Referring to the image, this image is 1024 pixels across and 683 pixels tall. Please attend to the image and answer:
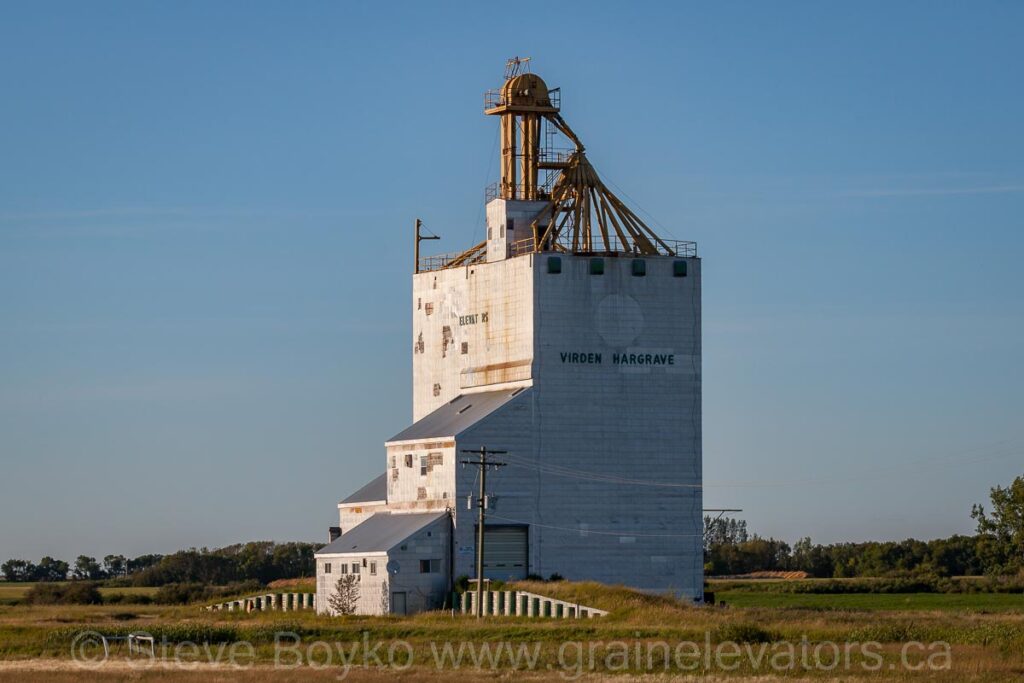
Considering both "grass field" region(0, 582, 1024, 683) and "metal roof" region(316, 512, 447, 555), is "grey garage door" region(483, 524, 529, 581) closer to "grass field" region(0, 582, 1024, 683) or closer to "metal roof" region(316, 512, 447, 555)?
"metal roof" region(316, 512, 447, 555)

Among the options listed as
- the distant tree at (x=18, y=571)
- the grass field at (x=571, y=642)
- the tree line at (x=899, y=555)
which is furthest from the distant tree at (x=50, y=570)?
the grass field at (x=571, y=642)

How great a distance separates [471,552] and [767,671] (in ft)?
103

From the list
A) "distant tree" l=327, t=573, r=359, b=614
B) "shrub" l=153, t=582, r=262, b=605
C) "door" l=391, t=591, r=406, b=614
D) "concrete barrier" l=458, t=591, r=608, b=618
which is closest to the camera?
"concrete barrier" l=458, t=591, r=608, b=618

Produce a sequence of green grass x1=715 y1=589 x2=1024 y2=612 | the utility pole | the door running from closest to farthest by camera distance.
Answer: the utility pole, the door, green grass x1=715 y1=589 x2=1024 y2=612

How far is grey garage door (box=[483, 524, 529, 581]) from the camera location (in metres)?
86.7

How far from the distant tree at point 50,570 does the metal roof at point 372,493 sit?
84.7 metres

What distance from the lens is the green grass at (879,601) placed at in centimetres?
9394

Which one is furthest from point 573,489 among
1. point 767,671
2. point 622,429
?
point 767,671

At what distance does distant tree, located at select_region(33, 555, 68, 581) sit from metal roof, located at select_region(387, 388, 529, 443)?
302 feet

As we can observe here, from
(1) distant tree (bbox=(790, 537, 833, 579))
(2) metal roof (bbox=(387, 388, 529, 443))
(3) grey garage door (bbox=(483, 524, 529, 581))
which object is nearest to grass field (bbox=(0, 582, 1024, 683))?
(3) grey garage door (bbox=(483, 524, 529, 581))

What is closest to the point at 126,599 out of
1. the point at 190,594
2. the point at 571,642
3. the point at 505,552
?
the point at 190,594

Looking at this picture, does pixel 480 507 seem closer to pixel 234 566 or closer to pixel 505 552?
pixel 505 552

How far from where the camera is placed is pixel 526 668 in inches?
2286

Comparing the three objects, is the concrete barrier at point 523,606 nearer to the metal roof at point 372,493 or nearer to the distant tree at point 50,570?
the metal roof at point 372,493
